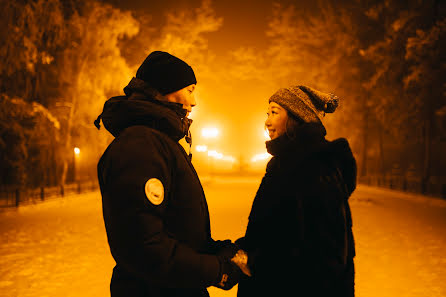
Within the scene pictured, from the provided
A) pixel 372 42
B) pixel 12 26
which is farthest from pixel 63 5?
pixel 372 42

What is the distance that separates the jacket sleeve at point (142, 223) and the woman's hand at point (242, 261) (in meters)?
0.30

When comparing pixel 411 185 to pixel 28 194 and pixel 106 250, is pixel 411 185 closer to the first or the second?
pixel 106 250

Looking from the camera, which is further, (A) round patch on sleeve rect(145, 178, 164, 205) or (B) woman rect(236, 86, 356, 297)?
(B) woman rect(236, 86, 356, 297)

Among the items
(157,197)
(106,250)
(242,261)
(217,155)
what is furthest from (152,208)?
(217,155)

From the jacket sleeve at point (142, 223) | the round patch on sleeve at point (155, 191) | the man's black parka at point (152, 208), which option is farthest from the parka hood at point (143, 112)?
the round patch on sleeve at point (155, 191)

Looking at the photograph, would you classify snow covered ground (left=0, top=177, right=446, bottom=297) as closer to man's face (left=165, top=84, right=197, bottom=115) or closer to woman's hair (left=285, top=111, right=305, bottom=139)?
woman's hair (left=285, top=111, right=305, bottom=139)

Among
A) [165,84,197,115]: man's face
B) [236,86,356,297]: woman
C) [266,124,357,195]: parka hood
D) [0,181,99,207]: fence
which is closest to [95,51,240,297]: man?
[165,84,197,115]: man's face

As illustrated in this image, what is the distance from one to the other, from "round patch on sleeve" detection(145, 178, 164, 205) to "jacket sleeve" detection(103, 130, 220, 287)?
0.06ft

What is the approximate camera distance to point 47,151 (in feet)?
80.6

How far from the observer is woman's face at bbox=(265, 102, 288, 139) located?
2.71 metres

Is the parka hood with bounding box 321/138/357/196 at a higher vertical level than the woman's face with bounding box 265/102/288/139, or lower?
lower

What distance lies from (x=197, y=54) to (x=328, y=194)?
36.0 meters

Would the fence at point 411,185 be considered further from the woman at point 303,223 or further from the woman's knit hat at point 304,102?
A: the woman at point 303,223

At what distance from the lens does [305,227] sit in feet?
7.47
